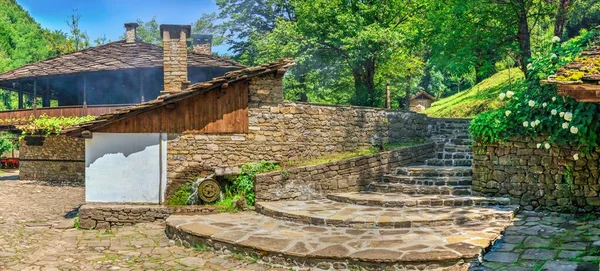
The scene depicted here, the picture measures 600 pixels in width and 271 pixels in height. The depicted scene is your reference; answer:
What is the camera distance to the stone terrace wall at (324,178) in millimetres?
9750

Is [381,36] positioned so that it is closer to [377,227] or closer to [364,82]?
[364,82]

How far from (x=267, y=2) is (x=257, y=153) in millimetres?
15761

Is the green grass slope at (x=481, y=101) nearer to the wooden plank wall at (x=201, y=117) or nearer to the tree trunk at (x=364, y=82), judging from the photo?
the tree trunk at (x=364, y=82)

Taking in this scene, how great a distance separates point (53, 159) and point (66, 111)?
242 cm

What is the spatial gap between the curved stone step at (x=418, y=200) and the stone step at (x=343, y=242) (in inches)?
42.7

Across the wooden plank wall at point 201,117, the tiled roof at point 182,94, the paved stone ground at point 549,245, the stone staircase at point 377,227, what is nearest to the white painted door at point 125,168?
the wooden plank wall at point 201,117

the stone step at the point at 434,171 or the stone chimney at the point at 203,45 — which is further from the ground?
the stone chimney at the point at 203,45

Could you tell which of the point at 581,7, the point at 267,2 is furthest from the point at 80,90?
the point at 581,7

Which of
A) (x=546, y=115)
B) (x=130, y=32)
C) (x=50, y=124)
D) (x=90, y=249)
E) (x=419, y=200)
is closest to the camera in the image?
(x=90, y=249)

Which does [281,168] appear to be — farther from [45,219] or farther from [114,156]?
[45,219]

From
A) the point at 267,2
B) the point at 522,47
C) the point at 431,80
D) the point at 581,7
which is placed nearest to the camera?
the point at 522,47

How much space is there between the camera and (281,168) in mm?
10336

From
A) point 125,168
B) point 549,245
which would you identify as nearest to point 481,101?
point 549,245

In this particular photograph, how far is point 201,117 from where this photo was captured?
33.7 feet
